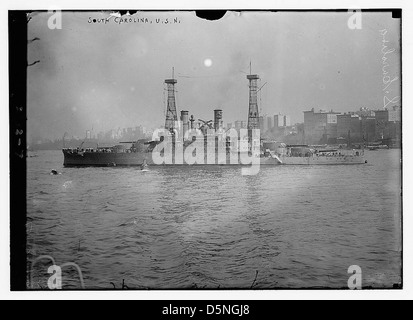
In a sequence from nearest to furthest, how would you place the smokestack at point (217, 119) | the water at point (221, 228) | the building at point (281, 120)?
1. the water at point (221, 228)
2. the building at point (281, 120)
3. the smokestack at point (217, 119)

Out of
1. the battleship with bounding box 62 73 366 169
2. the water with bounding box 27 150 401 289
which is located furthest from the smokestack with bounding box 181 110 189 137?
the water with bounding box 27 150 401 289

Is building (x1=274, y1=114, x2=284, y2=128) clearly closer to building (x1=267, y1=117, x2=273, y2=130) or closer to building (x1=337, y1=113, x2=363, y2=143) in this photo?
building (x1=267, y1=117, x2=273, y2=130)

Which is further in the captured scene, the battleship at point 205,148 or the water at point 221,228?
the battleship at point 205,148

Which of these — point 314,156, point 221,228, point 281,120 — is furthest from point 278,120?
point 221,228

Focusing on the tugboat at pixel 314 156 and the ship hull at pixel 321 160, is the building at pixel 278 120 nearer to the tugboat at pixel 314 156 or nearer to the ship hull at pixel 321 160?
the tugboat at pixel 314 156

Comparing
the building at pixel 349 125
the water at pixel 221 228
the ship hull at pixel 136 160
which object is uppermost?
the building at pixel 349 125

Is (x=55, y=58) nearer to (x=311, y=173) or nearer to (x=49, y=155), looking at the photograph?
(x=49, y=155)

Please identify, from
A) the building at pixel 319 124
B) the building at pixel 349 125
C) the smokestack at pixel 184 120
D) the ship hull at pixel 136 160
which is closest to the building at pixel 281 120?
the building at pixel 319 124
